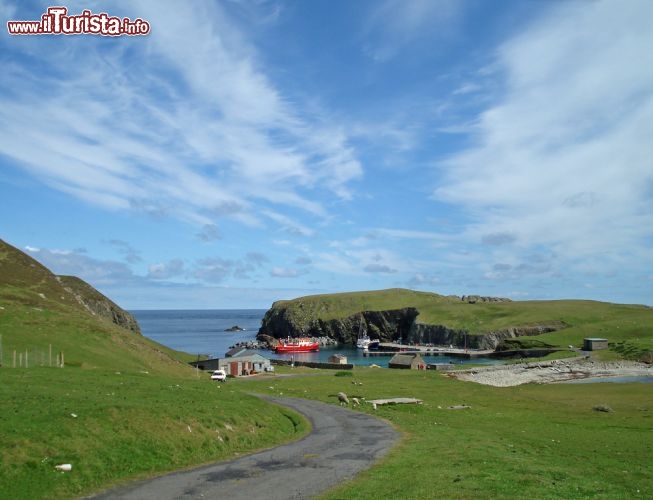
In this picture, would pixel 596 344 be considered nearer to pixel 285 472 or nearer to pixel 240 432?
pixel 240 432

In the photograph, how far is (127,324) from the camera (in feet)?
419

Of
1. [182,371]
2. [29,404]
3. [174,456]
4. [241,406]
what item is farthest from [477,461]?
[182,371]

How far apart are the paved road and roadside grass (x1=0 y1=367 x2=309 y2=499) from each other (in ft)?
Answer: 4.93

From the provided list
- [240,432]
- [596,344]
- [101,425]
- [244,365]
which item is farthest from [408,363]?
[101,425]

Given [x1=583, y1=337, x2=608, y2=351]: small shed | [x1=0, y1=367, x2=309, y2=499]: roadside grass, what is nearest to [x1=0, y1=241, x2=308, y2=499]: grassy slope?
[x1=0, y1=367, x2=309, y2=499]: roadside grass

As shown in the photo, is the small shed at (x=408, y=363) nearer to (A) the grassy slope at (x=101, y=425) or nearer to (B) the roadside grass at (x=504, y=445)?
(B) the roadside grass at (x=504, y=445)

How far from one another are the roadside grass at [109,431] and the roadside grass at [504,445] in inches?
335

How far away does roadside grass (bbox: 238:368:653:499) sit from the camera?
68.0ft

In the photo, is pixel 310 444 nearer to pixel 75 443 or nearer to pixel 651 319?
pixel 75 443

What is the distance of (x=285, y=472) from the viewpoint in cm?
2367

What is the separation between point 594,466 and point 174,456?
20.5m

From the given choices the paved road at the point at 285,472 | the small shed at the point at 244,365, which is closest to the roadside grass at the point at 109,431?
the paved road at the point at 285,472

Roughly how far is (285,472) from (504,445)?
580 inches

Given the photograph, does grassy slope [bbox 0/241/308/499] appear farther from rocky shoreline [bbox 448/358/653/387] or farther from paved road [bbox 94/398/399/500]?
rocky shoreline [bbox 448/358/653/387]
